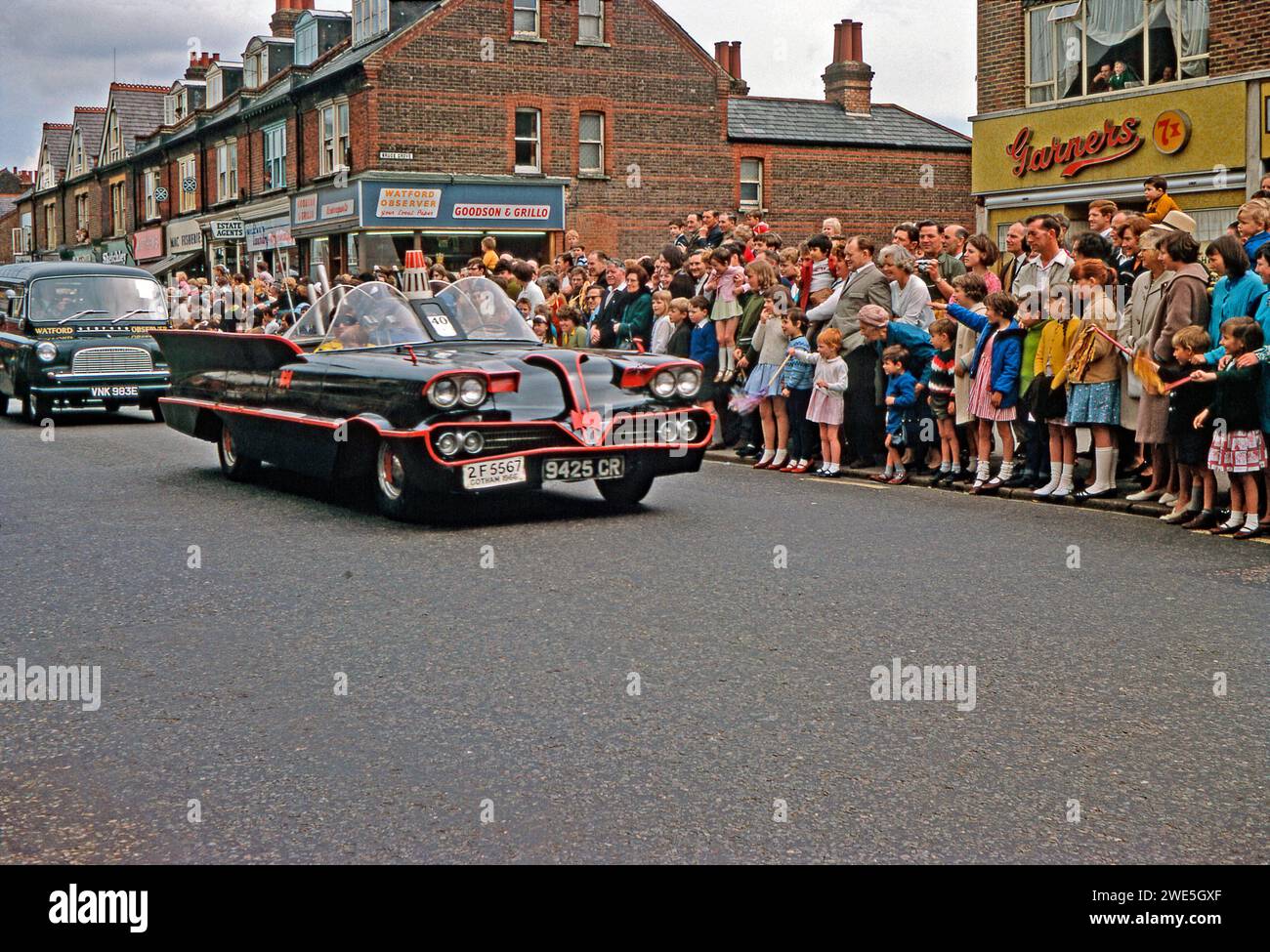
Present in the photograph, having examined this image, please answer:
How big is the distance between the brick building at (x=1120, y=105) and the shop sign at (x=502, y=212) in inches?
677

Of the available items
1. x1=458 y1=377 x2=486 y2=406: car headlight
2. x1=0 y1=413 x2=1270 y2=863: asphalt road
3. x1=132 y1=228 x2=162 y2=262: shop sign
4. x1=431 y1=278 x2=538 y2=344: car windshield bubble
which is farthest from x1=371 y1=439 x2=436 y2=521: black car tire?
x1=132 y1=228 x2=162 y2=262: shop sign

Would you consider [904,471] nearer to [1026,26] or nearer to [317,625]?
[317,625]

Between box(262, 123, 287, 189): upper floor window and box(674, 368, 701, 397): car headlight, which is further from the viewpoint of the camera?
box(262, 123, 287, 189): upper floor window

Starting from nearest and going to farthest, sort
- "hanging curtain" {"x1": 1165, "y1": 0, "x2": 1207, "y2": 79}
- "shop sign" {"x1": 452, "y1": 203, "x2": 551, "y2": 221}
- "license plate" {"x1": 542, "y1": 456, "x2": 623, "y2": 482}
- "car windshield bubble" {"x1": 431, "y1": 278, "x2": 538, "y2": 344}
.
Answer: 1. "license plate" {"x1": 542, "y1": 456, "x2": 623, "y2": 482}
2. "car windshield bubble" {"x1": 431, "y1": 278, "x2": 538, "y2": 344}
3. "hanging curtain" {"x1": 1165, "y1": 0, "x2": 1207, "y2": 79}
4. "shop sign" {"x1": 452, "y1": 203, "x2": 551, "y2": 221}

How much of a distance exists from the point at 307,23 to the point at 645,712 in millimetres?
45665

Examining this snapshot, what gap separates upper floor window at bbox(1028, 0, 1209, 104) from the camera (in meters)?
22.3

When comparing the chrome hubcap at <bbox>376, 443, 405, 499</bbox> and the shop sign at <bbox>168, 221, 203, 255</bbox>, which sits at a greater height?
the shop sign at <bbox>168, 221, 203, 255</bbox>

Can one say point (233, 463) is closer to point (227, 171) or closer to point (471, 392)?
point (471, 392)

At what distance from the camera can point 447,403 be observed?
9.88 m

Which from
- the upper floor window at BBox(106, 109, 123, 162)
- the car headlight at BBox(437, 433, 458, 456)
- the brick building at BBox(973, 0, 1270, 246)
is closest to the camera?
the car headlight at BBox(437, 433, 458, 456)

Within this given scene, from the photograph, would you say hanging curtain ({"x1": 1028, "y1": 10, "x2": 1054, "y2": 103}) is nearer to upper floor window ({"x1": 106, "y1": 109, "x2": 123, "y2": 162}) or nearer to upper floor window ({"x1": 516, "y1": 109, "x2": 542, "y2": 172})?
upper floor window ({"x1": 516, "y1": 109, "x2": 542, "y2": 172})

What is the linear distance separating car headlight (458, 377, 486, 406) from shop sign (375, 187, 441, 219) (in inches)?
1206

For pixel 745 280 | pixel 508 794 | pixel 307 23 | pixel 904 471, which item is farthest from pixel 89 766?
pixel 307 23

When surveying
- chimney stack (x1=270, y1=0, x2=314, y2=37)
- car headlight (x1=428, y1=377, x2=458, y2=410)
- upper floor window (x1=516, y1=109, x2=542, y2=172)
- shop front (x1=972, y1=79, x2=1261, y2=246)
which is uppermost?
chimney stack (x1=270, y1=0, x2=314, y2=37)
